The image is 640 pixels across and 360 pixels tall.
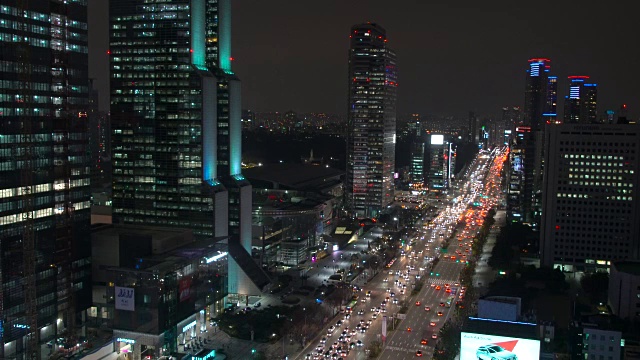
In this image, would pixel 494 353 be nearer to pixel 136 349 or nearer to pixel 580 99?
pixel 136 349

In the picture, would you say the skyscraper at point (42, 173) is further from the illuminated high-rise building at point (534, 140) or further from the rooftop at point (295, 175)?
the illuminated high-rise building at point (534, 140)

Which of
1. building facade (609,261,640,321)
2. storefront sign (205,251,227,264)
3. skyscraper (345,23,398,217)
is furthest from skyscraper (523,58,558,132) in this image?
storefront sign (205,251,227,264)

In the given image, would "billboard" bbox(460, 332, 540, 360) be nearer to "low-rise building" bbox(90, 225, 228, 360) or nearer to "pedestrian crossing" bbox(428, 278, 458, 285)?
"low-rise building" bbox(90, 225, 228, 360)

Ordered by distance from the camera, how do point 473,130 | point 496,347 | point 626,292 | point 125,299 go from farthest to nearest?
point 473,130, point 626,292, point 125,299, point 496,347

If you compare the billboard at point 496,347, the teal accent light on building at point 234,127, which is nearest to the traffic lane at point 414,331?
the billboard at point 496,347

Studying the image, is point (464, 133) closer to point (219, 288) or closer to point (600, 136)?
point (600, 136)

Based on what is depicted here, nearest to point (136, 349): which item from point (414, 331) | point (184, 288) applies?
point (184, 288)
